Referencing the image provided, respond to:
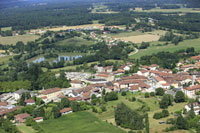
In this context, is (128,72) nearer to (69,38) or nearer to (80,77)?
(80,77)

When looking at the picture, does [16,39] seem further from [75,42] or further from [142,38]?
[142,38]

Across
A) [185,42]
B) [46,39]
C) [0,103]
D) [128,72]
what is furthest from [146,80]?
Answer: [46,39]

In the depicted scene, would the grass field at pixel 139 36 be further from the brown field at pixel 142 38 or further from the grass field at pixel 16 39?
the grass field at pixel 16 39

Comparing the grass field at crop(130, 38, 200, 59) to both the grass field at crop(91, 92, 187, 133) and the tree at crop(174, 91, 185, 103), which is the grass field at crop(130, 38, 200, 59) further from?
the tree at crop(174, 91, 185, 103)

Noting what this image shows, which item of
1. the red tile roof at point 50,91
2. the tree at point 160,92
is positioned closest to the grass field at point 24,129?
the red tile roof at point 50,91

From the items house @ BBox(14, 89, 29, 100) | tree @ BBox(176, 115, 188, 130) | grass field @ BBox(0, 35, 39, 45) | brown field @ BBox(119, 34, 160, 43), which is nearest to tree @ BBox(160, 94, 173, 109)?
tree @ BBox(176, 115, 188, 130)

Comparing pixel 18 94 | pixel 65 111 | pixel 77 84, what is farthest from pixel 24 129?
pixel 77 84
